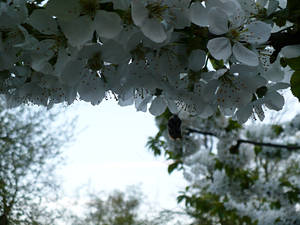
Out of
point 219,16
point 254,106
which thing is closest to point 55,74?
point 219,16

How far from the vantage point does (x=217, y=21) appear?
0.55 m

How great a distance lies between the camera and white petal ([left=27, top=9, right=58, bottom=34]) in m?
0.54

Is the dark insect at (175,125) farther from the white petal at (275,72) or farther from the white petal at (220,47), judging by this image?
the white petal at (220,47)

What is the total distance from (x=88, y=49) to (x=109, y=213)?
38.8 ft

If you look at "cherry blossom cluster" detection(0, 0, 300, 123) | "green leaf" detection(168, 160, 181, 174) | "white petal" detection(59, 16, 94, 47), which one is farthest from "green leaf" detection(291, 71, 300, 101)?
"green leaf" detection(168, 160, 181, 174)

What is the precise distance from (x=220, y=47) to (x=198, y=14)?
79 mm

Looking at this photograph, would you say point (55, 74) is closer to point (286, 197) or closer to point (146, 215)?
point (286, 197)

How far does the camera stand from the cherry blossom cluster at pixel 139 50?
508mm

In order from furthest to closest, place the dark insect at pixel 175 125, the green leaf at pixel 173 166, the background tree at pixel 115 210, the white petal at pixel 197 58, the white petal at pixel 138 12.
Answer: the background tree at pixel 115 210 < the green leaf at pixel 173 166 < the dark insect at pixel 175 125 < the white petal at pixel 197 58 < the white petal at pixel 138 12

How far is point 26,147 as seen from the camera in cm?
573

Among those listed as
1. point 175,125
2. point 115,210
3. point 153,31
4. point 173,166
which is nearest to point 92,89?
point 153,31

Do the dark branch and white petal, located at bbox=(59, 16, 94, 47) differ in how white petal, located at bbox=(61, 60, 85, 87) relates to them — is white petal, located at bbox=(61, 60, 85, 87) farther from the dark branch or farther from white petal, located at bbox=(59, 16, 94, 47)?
the dark branch

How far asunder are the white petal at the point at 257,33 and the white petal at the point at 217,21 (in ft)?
0.22

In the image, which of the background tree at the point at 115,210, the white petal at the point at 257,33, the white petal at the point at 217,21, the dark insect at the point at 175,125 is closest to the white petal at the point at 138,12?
the white petal at the point at 217,21
